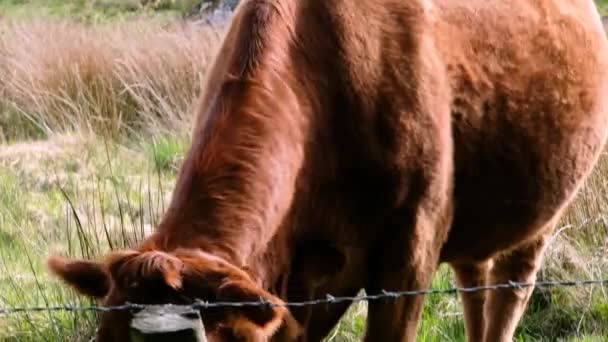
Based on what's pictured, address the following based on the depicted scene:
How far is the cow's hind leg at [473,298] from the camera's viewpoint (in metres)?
5.69

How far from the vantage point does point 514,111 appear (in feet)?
15.3

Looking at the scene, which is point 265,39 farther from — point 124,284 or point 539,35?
point 539,35

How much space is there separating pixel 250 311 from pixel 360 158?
1108 mm

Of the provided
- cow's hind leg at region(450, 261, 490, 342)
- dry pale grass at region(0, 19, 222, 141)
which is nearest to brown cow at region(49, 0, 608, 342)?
cow's hind leg at region(450, 261, 490, 342)

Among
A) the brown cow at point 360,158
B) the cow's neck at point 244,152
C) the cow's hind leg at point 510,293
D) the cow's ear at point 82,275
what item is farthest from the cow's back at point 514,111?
the cow's ear at point 82,275

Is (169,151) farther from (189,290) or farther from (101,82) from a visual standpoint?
(189,290)

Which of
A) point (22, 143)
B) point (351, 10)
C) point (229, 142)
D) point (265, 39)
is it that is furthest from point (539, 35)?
point (22, 143)

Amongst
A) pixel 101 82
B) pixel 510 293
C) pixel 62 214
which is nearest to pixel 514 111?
pixel 510 293

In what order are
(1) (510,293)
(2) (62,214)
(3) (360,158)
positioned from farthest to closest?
(2) (62,214)
(1) (510,293)
(3) (360,158)

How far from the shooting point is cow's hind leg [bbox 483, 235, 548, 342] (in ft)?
18.7

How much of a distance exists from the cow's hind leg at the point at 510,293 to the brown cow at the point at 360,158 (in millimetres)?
474

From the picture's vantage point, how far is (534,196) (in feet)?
16.3

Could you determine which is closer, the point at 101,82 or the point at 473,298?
the point at 473,298

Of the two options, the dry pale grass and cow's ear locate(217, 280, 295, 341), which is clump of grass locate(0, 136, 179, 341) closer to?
the dry pale grass
